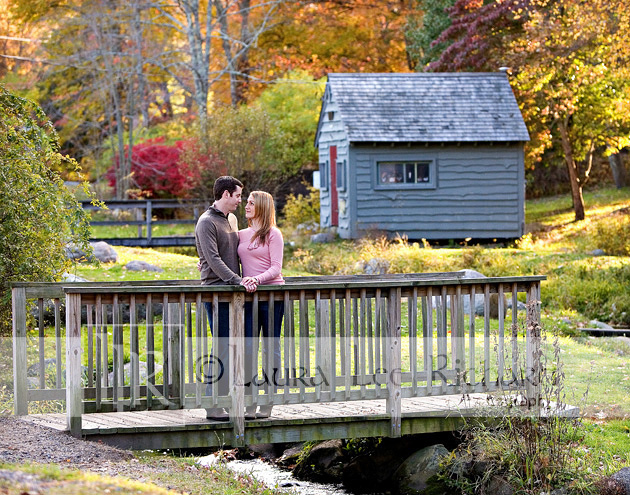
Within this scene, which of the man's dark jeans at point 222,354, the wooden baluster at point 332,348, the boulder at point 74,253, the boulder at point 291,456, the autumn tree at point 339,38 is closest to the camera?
the man's dark jeans at point 222,354

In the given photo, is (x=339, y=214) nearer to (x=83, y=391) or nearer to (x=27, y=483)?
(x=83, y=391)

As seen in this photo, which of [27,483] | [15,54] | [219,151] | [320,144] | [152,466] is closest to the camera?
[27,483]

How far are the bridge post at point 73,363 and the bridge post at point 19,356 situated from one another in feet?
3.35

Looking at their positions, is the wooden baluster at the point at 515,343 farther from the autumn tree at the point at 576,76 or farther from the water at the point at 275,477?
the autumn tree at the point at 576,76

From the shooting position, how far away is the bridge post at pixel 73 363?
22.0ft

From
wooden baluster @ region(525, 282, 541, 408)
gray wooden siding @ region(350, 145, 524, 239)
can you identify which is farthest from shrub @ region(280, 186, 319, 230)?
wooden baluster @ region(525, 282, 541, 408)

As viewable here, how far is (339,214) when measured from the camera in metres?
26.0

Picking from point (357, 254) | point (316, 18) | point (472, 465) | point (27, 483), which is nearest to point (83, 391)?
point (27, 483)

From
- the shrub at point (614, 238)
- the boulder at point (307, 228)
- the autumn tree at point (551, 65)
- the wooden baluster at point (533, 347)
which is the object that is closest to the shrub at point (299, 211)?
the boulder at point (307, 228)

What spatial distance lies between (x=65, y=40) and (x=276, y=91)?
9259mm

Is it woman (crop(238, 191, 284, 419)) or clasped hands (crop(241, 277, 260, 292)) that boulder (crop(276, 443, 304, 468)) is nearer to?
woman (crop(238, 191, 284, 419))

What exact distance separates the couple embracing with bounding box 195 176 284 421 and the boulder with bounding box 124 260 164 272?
9.39 meters

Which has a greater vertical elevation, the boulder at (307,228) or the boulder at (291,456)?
the boulder at (307,228)

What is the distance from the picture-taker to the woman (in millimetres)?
7211
